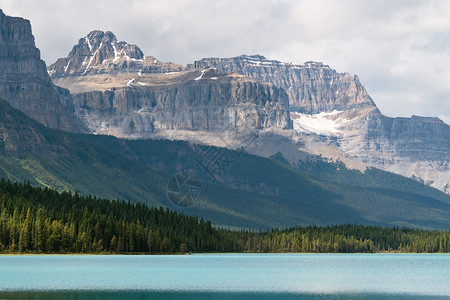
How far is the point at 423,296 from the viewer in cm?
14088

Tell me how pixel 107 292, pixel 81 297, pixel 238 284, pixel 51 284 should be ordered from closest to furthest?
pixel 81 297 → pixel 107 292 → pixel 51 284 → pixel 238 284

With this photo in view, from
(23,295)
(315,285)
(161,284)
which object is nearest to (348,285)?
(315,285)

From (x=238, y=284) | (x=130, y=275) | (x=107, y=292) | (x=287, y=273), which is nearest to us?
(x=107, y=292)

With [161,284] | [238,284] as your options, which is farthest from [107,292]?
[238,284]

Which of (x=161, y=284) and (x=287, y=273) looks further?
(x=287, y=273)

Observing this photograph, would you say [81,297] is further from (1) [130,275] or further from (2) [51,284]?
(1) [130,275]

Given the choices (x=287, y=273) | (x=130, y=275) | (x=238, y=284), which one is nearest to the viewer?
(x=238, y=284)

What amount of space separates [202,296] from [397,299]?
106ft

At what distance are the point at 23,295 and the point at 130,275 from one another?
49.3 m

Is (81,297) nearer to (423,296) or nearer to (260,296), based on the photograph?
(260,296)

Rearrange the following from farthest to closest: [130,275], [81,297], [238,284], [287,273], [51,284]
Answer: [287,273]
[130,275]
[238,284]
[51,284]
[81,297]

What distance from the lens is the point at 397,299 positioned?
136 meters

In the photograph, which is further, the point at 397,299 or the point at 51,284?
the point at 51,284

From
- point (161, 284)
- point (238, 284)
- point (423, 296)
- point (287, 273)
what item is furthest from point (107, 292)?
point (287, 273)
